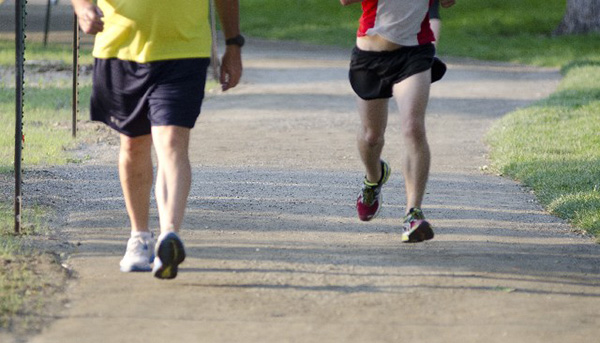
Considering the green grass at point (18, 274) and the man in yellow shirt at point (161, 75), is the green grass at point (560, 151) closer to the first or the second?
the man in yellow shirt at point (161, 75)

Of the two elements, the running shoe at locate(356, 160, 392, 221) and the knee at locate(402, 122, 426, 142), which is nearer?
the knee at locate(402, 122, 426, 142)

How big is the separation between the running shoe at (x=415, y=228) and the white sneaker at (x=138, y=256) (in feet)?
Answer: 4.54

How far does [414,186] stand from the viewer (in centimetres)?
666

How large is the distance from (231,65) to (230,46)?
0.31 feet

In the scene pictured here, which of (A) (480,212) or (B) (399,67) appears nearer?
(B) (399,67)

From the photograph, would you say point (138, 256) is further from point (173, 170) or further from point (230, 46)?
point (230, 46)

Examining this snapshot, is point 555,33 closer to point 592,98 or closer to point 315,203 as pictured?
point 592,98

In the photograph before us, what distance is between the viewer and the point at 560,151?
11.1 metres

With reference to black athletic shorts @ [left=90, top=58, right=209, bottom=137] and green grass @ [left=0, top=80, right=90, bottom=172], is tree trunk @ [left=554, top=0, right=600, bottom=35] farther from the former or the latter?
black athletic shorts @ [left=90, top=58, right=209, bottom=137]

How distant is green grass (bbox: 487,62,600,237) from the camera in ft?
27.4

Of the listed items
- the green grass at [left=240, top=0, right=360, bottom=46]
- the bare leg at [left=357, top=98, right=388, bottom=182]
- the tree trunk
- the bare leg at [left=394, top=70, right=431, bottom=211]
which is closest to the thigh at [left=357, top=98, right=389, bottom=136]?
the bare leg at [left=357, top=98, right=388, bottom=182]

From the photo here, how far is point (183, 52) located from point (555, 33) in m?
25.2

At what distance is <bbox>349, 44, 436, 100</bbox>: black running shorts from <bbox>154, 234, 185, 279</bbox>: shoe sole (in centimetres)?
186

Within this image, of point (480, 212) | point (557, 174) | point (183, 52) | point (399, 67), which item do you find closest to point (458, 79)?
point (557, 174)
